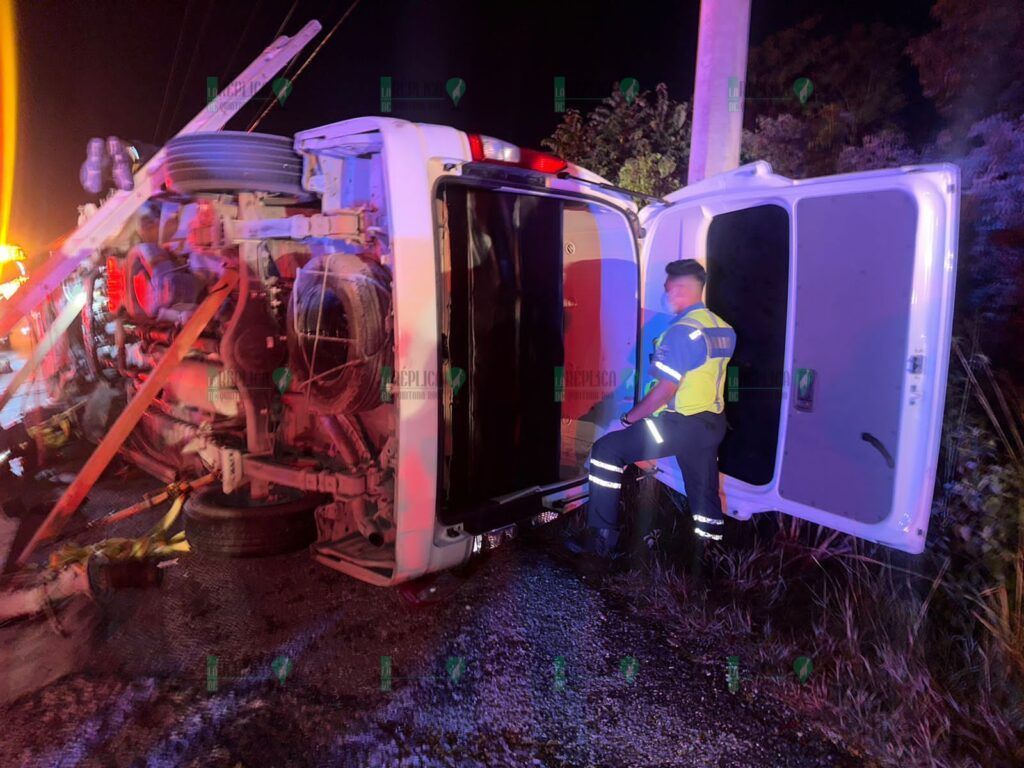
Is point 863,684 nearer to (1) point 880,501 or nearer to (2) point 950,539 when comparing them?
(1) point 880,501

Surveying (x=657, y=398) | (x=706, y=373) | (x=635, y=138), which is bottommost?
(x=657, y=398)

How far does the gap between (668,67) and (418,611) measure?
37.9 ft

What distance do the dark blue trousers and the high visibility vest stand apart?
6 centimetres

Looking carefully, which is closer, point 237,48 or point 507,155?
point 507,155

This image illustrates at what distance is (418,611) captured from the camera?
130 inches

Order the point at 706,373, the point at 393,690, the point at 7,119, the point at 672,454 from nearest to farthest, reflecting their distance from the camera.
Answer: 1. the point at 393,690
2. the point at 706,373
3. the point at 672,454
4. the point at 7,119

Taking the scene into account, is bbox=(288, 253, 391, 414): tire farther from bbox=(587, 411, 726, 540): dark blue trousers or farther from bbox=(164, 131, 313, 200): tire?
bbox=(587, 411, 726, 540): dark blue trousers

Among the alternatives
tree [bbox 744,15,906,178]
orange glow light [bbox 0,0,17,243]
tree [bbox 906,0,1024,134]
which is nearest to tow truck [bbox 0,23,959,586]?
tree [bbox 906,0,1024,134]

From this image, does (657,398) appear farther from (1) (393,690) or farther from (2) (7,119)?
(2) (7,119)

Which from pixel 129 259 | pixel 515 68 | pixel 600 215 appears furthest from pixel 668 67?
pixel 129 259

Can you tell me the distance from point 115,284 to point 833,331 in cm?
510

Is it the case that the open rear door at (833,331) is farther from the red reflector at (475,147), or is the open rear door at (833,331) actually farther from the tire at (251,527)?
the tire at (251,527)

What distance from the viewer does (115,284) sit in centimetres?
483

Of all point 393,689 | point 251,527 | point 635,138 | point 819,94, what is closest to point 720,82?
point 635,138
